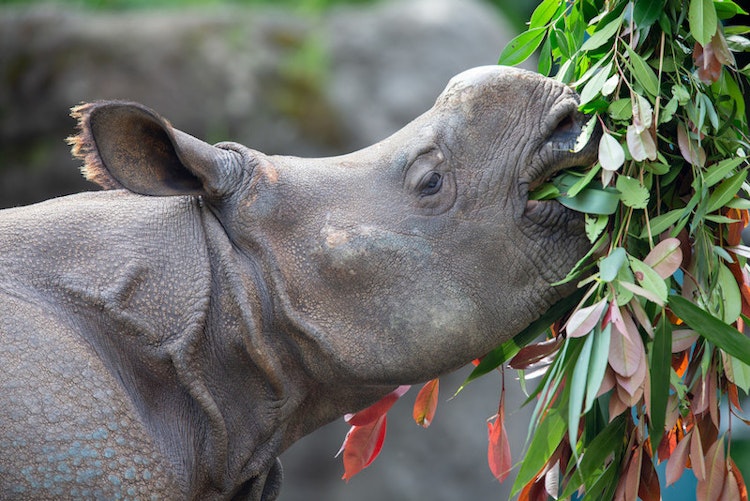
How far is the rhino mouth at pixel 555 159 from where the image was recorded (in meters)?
3.31

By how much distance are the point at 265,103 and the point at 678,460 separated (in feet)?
19.4

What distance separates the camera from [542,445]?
11.0ft

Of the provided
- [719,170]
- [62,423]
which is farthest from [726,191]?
[62,423]

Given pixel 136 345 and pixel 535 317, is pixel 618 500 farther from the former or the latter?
pixel 136 345

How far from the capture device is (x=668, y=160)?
3416mm

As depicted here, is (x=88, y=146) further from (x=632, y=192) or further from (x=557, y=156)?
(x=632, y=192)

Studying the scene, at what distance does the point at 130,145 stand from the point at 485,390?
5.81 metres

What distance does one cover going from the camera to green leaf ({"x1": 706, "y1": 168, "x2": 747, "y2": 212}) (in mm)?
3260

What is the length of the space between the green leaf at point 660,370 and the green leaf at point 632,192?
34 centimetres

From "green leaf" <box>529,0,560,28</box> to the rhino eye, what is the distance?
2.90 ft

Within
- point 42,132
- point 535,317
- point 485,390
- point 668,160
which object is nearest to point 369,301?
point 535,317

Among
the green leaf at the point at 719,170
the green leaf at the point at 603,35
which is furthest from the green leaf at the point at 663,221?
the green leaf at the point at 603,35

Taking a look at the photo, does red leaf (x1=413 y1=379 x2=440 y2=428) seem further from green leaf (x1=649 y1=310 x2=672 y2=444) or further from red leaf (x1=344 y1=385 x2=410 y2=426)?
green leaf (x1=649 y1=310 x2=672 y2=444)

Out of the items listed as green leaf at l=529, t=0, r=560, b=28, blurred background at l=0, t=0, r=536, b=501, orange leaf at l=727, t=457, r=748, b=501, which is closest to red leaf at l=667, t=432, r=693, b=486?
orange leaf at l=727, t=457, r=748, b=501
